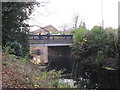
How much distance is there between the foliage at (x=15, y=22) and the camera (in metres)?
3.74

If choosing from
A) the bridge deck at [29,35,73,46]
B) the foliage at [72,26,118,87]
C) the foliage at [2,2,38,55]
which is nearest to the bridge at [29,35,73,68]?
the bridge deck at [29,35,73,46]

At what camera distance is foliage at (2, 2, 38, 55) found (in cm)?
374

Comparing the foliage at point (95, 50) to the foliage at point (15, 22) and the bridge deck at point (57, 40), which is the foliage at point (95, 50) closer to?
the bridge deck at point (57, 40)

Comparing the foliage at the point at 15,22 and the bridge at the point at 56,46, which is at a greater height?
the foliage at the point at 15,22

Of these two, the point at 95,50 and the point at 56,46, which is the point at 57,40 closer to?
the point at 56,46

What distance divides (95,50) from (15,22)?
3.64m

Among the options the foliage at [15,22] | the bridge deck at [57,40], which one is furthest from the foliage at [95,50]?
the foliage at [15,22]

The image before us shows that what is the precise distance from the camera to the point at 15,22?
4094 mm

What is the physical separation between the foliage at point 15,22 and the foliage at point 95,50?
7.05 ft

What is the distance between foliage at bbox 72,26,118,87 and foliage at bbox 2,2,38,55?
215 centimetres

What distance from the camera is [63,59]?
24.6 ft

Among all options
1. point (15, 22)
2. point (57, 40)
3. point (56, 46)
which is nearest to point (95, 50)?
point (57, 40)

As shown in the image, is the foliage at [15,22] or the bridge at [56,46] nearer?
the foliage at [15,22]

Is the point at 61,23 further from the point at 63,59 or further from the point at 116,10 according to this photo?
the point at 63,59
